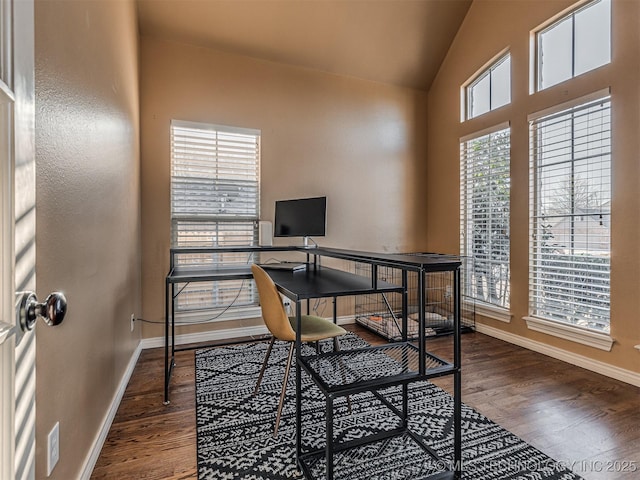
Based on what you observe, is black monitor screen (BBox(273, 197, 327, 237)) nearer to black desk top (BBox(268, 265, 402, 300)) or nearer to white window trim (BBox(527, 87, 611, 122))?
black desk top (BBox(268, 265, 402, 300))

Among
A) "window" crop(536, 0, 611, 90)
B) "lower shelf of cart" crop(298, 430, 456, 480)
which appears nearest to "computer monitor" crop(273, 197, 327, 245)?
"lower shelf of cart" crop(298, 430, 456, 480)

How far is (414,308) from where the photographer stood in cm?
404

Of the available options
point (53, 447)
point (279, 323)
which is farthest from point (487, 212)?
point (53, 447)

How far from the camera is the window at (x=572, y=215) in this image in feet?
8.36

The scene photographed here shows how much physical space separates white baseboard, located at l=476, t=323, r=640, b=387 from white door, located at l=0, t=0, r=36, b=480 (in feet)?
10.7

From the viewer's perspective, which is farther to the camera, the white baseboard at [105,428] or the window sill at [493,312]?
the window sill at [493,312]

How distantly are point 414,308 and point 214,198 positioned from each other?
8.43 feet

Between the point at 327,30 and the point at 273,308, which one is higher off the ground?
the point at 327,30

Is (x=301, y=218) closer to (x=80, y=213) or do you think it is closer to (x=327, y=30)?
(x=80, y=213)

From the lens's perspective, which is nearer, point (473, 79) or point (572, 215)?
point (572, 215)

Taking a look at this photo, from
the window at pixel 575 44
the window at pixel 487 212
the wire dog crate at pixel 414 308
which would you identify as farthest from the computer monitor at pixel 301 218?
the window at pixel 575 44

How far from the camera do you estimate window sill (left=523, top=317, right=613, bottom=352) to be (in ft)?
8.25

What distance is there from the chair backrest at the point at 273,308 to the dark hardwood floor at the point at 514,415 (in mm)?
700

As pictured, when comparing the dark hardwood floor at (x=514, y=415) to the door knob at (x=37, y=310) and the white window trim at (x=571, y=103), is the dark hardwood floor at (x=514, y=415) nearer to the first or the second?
the door knob at (x=37, y=310)
